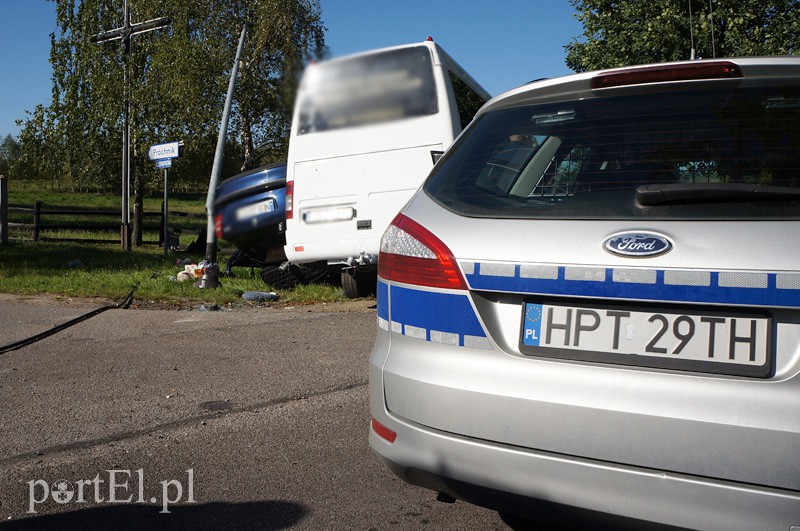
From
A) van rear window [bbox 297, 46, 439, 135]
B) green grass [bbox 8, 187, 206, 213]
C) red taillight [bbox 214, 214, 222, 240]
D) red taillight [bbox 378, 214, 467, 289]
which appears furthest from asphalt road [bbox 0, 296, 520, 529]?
green grass [bbox 8, 187, 206, 213]

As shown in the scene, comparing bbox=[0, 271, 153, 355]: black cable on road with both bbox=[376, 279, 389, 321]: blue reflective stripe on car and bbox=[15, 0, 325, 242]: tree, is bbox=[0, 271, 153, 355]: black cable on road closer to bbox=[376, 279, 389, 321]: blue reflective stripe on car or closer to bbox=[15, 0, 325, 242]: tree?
bbox=[376, 279, 389, 321]: blue reflective stripe on car

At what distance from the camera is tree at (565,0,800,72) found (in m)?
21.0

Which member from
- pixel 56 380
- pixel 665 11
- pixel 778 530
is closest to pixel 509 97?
pixel 778 530

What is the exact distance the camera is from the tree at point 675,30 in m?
21.0

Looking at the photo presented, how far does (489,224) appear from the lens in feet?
7.97

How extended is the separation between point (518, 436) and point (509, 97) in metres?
1.26

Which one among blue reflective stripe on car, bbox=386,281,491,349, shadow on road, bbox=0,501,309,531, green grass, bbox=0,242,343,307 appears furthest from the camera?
green grass, bbox=0,242,343,307

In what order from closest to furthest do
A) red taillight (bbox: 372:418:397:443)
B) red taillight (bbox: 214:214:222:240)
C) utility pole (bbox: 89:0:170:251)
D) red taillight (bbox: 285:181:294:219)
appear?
red taillight (bbox: 372:418:397:443)
red taillight (bbox: 285:181:294:219)
red taillight (bbox: 214:214:222:240)
utility pole (bbox: 89:0:170:251)

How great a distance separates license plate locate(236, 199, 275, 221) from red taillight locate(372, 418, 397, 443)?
6694 mm

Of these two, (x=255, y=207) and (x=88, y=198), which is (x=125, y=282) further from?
(x=88, y=198)

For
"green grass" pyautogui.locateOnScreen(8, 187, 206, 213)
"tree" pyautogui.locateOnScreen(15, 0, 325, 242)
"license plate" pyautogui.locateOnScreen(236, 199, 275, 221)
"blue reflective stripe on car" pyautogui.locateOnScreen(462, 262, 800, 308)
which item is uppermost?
"tree" pyautogui.locateOnScreen(15, 0, 325, 242)

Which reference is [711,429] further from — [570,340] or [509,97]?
[509,97]

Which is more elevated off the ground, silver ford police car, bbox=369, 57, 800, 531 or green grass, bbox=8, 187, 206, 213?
green grass, bbox=8, 187, 206, 213

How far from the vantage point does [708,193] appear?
7.08 ft
